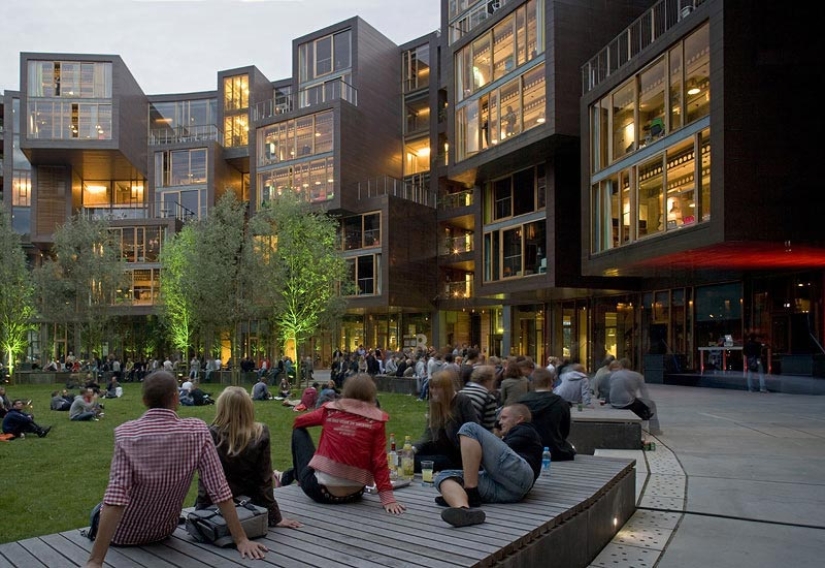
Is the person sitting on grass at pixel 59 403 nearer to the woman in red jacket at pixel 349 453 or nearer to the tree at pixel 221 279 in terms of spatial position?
the tree at pixel 221 279

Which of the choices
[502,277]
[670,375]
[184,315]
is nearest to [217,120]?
[184,315]

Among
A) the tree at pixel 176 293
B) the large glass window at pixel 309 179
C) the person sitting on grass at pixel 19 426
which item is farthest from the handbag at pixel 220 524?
the large glass window at pixel 309 179

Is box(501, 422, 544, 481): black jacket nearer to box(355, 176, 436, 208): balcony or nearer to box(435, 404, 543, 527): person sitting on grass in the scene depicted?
box(435, 404, 543, 527): person sitting on grass

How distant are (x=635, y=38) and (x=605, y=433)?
1758cm

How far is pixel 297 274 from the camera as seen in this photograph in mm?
29078

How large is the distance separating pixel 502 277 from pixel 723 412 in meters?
16.9

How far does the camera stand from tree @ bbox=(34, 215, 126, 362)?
3344 cm

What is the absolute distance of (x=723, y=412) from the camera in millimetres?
14977

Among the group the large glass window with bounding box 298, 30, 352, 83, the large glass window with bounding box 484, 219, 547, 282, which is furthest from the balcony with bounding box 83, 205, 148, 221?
the large glass window with bounding box 484, 219, 547, 282

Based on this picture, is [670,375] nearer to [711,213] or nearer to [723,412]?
[711,213]

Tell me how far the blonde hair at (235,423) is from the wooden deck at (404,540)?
59 centimetres

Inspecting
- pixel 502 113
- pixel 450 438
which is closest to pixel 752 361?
pixel 502 113

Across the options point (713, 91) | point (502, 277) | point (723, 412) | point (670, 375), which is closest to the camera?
point (723, 412)

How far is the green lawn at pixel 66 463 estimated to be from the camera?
23.6 feet
